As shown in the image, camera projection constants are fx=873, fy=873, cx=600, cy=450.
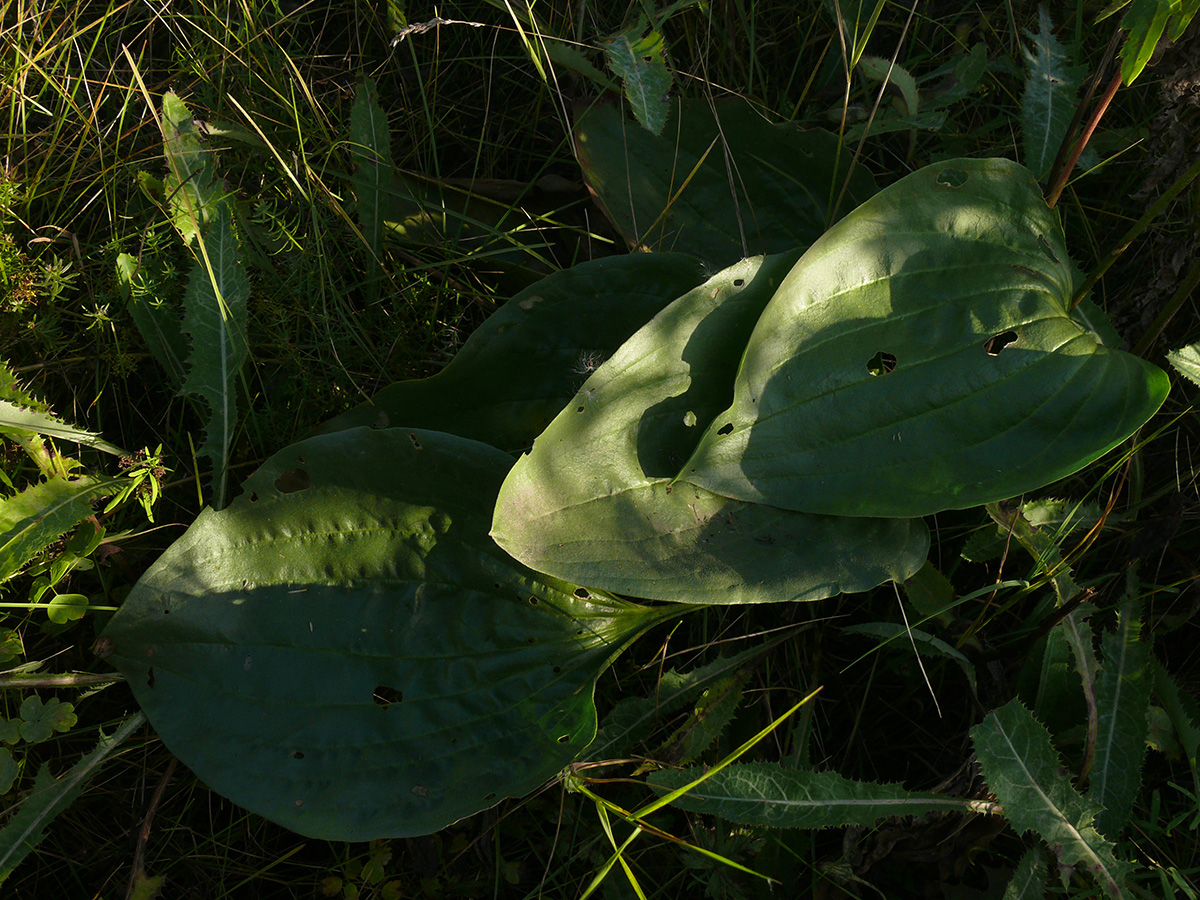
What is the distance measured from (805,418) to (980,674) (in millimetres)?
661

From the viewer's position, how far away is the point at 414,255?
5.95 feet

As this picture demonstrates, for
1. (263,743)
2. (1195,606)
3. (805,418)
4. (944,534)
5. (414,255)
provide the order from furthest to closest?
(414,255) < (944,534) < (1195,606) < (263,743) < (805,418)

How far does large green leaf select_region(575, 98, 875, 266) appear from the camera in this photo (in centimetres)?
170

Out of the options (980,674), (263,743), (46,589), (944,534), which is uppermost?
(46,589)

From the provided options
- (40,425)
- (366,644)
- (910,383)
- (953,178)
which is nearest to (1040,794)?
(910,383)

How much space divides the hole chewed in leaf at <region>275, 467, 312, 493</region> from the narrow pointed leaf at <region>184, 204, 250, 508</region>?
0.60ft

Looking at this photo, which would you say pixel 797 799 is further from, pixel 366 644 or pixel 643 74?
pixel 643 74

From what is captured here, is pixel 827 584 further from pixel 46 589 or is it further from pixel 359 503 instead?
pixel 46 589

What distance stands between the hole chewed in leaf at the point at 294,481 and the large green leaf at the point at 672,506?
39 centimetres

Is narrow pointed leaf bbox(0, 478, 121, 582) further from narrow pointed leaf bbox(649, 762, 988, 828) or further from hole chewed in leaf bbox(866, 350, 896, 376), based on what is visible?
hole chewed in leaf bbox(866, 350, 896, 376)

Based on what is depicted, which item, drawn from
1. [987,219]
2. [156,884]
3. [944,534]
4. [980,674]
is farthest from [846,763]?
[156,884]

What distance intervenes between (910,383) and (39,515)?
1419mm

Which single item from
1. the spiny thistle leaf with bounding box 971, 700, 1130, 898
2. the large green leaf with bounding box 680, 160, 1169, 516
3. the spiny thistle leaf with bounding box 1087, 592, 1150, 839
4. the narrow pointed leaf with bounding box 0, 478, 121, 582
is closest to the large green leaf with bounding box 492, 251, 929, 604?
the large green leaf with bounding box 680, 160, 1169, 516

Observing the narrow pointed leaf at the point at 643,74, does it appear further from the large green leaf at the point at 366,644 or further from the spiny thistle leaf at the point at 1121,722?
the spiny thistle leaf at the point at 1121,722
